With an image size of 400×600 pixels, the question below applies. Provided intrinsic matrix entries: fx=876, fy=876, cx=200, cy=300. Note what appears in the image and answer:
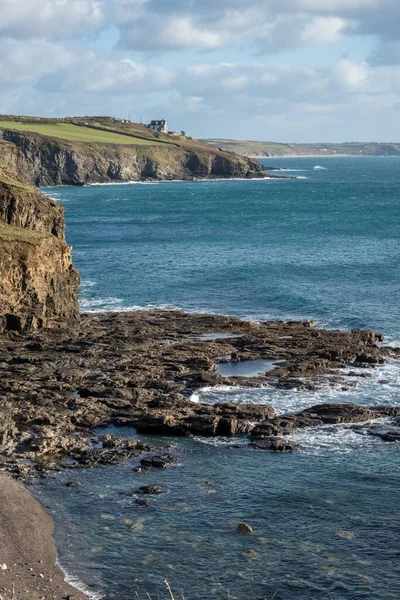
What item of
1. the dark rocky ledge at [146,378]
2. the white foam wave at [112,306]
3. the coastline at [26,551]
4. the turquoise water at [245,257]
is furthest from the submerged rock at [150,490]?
the white foam wave at [112,306]

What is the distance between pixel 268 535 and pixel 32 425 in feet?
50.5

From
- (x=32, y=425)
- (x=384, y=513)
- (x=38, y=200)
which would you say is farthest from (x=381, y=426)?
(x=38, y=200)

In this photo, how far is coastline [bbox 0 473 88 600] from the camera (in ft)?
94.9

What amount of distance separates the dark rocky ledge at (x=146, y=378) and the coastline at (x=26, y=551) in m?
3.28

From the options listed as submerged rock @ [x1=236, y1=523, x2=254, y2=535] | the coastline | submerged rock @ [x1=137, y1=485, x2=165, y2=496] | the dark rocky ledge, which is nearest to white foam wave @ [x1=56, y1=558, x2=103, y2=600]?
the coastline

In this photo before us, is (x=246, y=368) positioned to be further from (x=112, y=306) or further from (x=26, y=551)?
(x=26, y=551)

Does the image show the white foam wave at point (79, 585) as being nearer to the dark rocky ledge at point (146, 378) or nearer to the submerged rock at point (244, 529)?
the submerged rock at point (244, 529)

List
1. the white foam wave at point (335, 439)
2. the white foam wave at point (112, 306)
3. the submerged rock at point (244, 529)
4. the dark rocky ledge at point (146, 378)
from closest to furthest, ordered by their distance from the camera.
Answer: the submerged rock at point (244, 529) → the white foam wave at point (335, 439) → the dark rocky ledge at point (146, 378) → the white foam wave at point (112, 306)

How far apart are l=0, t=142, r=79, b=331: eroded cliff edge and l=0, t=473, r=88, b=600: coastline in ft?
83.1

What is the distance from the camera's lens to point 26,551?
31750 mm

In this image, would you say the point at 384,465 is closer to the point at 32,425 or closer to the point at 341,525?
the point at 341,525

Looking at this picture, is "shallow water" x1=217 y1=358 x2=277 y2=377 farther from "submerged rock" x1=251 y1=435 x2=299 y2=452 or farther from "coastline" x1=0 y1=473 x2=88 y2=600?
"coastline" x1=0 y1=473 x2=88 y2=600

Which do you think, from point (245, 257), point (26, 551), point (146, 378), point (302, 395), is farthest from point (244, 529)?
point (245, 257)

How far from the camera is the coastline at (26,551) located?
28922 mm
